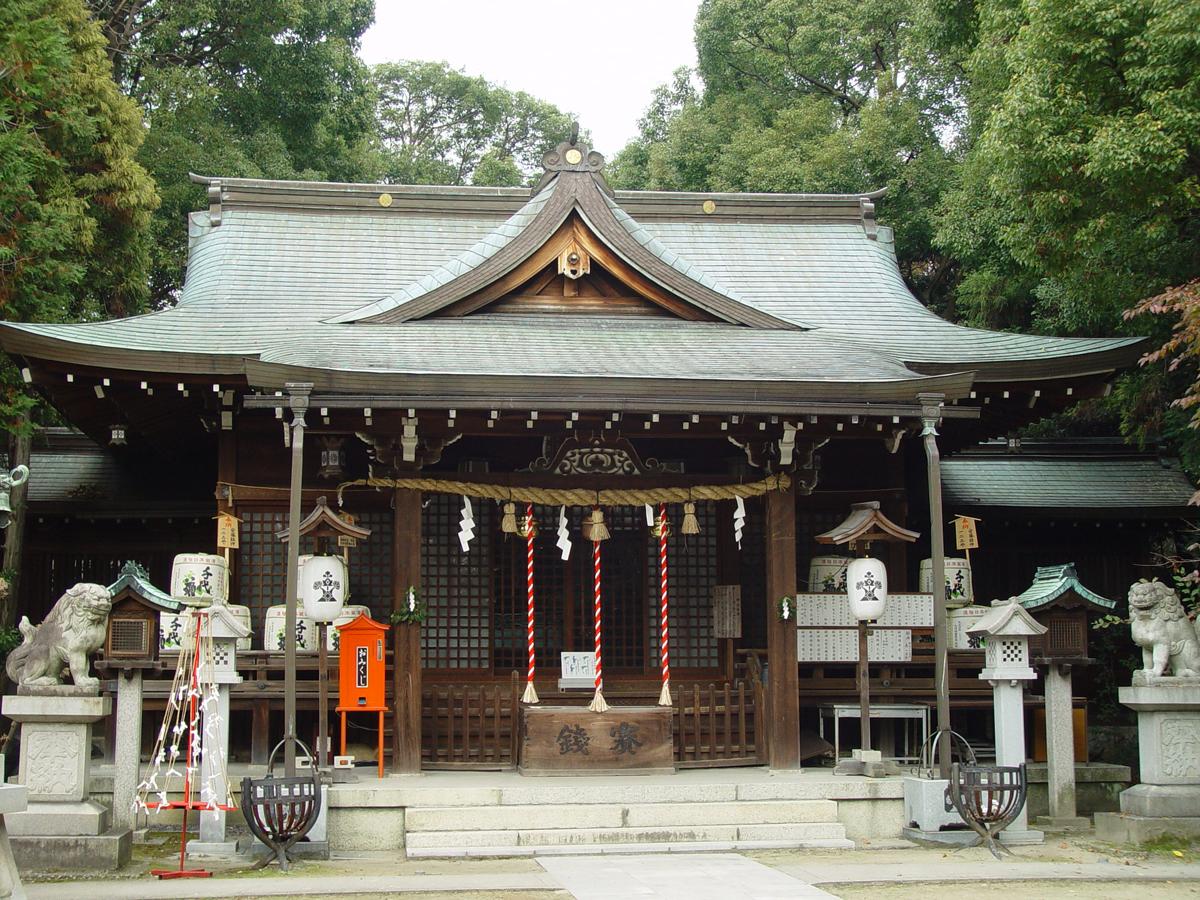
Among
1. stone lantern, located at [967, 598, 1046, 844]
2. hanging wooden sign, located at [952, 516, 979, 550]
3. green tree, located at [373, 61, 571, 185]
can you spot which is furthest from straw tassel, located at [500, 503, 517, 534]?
green tree, located at [373, 61, 571, 185]

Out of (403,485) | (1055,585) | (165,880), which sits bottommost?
(165,880)

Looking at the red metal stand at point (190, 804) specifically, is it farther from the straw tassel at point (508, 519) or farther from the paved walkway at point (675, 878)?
the straw tassel at point (508, 519)

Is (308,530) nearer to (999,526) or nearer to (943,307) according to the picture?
(999,526)

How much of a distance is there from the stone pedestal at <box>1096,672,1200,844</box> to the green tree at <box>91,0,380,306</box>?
19.5 m

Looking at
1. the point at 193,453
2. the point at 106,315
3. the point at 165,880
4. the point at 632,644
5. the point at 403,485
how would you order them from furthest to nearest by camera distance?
1. the point at 106,315
2. the point at 193,453
3. the point at 632,644
4. the point at 403,485
5. the point at 165,880

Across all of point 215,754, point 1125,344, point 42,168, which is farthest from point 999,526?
point 42,168

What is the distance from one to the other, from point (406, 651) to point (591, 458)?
2763 millimetres

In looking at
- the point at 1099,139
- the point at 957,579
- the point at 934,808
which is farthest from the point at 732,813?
the point at 1099,139

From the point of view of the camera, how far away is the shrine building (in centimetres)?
1193

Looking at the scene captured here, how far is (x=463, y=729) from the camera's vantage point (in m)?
12.3

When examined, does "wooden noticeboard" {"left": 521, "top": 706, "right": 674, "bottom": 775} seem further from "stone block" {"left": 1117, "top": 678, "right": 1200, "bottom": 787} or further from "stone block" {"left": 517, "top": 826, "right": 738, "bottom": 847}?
"stone block" {"left": 1117, "top": 678, "right": 1200, "bottom": 787}

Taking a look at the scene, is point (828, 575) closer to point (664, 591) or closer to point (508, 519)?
point (664, 591)

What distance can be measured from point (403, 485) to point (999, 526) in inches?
350

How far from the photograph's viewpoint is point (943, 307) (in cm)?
2866
